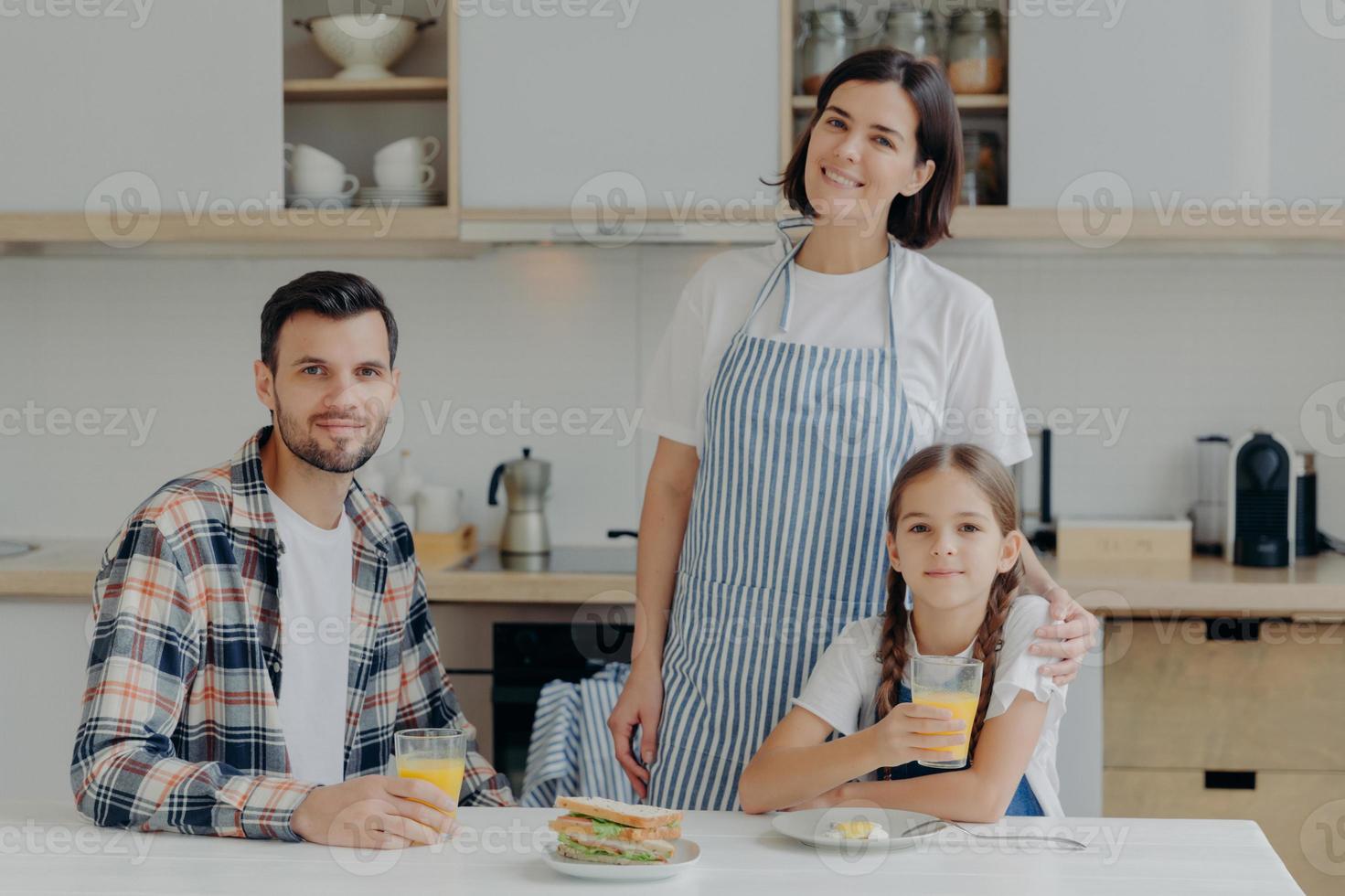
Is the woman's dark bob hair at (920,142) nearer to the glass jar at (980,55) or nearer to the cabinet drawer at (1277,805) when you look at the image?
the glass jar at (980,55)

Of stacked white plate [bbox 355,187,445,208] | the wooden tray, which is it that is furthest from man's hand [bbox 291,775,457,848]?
stacked white plate [bbox 355,187,445,208]

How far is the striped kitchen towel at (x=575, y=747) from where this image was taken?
2451mm

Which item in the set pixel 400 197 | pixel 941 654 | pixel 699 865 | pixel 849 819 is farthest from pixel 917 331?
pixel 400 197

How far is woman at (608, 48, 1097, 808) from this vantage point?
5.79 feet

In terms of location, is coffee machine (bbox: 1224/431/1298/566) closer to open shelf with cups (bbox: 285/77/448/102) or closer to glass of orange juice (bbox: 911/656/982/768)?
glass of orange juice (bbox: 911/656/982/768)

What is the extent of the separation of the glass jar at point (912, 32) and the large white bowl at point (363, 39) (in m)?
1.01

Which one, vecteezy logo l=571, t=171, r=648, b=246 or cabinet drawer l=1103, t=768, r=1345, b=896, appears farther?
vecteezy logo l=571, t=171, r=648, b=246

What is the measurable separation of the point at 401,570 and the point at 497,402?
1.48 m

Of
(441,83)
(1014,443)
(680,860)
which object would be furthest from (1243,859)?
(441,83)

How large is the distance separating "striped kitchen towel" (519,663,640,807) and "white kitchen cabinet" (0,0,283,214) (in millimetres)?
1178

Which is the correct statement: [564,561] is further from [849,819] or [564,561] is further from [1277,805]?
[849,819]

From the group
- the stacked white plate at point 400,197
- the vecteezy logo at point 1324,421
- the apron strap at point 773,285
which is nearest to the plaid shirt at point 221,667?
the apron strap at point 773,285

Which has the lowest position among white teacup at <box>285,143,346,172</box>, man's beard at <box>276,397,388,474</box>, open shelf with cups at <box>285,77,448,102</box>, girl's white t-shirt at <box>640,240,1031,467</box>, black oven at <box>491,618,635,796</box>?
black oven at <box>491,618,635,796</box>

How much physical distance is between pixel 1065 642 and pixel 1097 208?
1.44m
